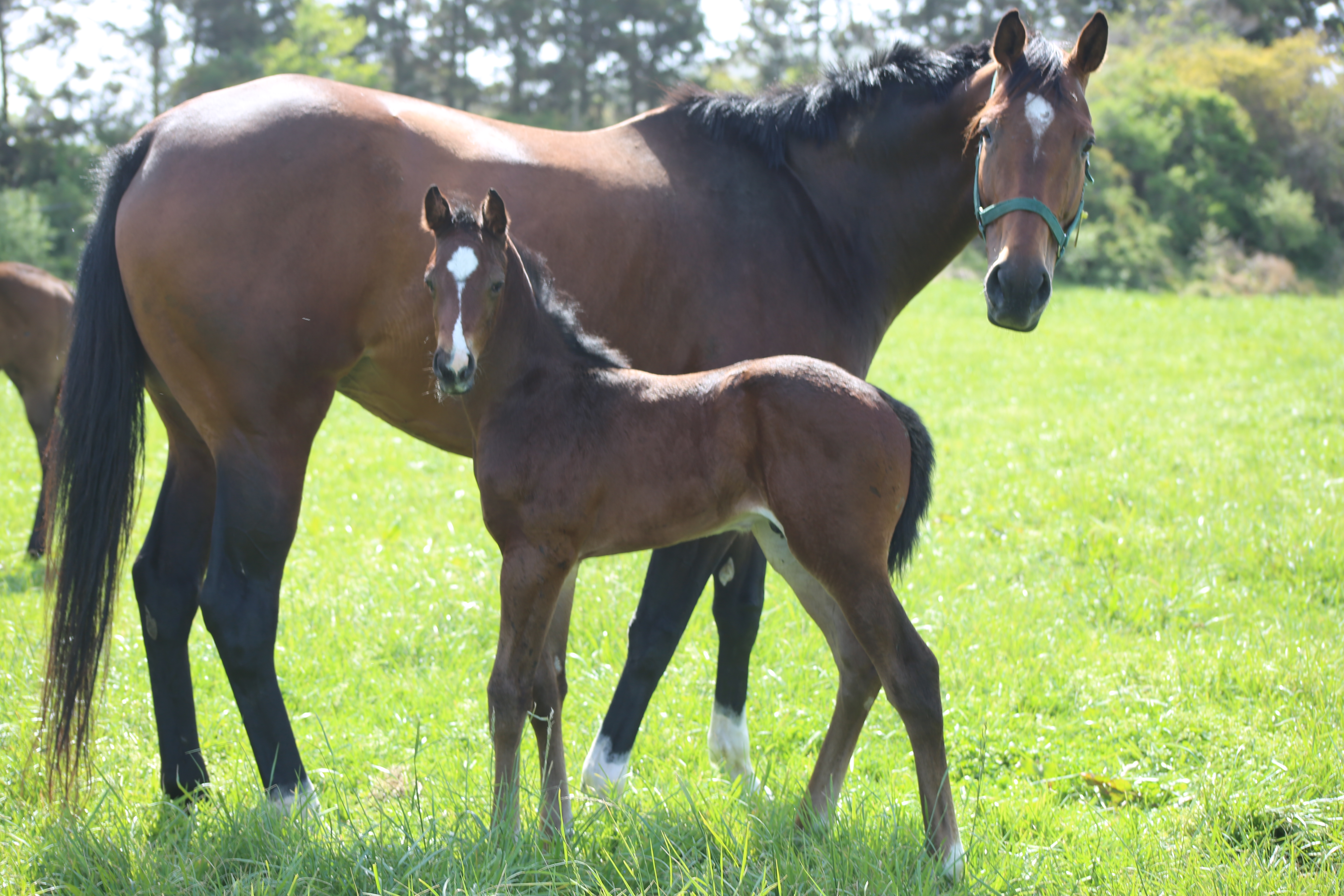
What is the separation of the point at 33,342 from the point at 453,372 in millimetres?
6109

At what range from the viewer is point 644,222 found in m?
3.18

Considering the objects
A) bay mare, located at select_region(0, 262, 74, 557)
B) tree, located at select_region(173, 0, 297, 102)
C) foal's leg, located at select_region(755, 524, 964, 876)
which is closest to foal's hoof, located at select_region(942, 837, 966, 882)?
foal's leg, located at select_region(755, 524, 964, 876)

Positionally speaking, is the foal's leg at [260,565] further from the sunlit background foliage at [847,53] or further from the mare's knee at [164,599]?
the sunlit background foliage at [847,53]

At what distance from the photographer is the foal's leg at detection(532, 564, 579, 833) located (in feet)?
8.18

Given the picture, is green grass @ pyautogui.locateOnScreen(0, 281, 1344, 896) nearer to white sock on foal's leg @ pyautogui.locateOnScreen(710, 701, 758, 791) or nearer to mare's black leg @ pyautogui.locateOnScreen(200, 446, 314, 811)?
white sock on foal's leg @ pyautogui.locateOnScreen(710, 701, 758, 791)

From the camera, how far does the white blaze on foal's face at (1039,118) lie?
2609mm

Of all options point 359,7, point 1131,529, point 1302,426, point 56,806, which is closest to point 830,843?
point 56,806

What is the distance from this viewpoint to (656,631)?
3.09m

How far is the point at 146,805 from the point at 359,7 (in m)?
38.4

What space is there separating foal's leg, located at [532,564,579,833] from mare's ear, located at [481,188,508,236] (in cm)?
88

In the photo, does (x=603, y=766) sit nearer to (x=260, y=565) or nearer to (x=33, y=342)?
(x=260, y=565)

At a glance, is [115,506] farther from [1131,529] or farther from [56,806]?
[1131,529]

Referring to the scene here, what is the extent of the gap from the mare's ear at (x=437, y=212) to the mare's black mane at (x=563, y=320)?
234mm

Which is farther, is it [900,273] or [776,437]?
[900,273]
